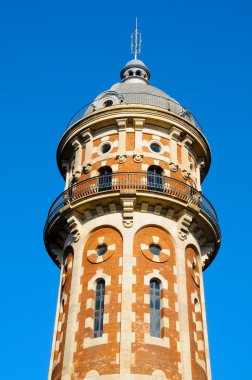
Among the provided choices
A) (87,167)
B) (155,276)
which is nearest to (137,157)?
(87,167)

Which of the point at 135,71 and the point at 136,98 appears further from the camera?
the point at 135,71

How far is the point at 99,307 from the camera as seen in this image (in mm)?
32906

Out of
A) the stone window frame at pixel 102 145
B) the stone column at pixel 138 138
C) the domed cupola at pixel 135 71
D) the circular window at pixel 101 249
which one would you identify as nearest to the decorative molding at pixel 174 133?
the stone column at pixel 138 138

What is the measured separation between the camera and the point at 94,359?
30.8 m

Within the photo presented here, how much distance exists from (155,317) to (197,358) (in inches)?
121

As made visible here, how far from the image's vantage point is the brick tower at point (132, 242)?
3127cm

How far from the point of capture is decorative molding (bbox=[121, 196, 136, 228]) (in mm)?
34781

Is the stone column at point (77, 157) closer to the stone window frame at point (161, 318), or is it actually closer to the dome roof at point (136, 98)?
the dome roof at point (136, 98)

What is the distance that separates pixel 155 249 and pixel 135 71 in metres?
20.9

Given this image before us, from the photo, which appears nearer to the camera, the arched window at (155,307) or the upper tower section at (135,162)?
the arched window at (155,307)

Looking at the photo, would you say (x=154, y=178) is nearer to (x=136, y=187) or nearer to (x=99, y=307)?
(x=136, y=187)

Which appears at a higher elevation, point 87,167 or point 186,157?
point 186,157

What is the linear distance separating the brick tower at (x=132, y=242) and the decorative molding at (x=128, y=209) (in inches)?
2.2

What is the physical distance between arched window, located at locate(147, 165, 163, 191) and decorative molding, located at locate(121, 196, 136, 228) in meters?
1.73
